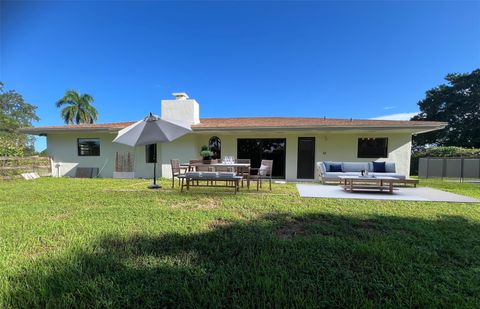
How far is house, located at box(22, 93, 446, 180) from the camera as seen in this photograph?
11086 mm

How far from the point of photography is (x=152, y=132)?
764 cm

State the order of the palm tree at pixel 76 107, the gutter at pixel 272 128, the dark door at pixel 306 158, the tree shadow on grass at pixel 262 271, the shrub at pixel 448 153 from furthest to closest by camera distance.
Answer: the palm tree at pixel 76 107, the shrub at pixel 448 153, the dark door at pixel 306 158, the gutter at pixel 272 128, the tree shadow on grass at pixel 262 271

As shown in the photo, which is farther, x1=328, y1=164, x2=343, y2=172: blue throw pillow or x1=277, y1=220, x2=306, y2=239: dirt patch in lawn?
x1=328, y1=164, x2=343, y2=172: blue throw pillow

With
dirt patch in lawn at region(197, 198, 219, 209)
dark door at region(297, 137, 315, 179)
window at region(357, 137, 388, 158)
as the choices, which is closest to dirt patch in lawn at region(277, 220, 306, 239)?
dirt patch in lawn at region(197, 198, 219, 209)

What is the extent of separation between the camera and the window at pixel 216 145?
1280cm

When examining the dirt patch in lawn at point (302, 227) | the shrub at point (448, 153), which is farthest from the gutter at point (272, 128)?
the shrub at point (448, 153)

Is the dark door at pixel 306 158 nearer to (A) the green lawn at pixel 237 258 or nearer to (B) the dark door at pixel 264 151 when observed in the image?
(B) the dark door at pixel 264 151

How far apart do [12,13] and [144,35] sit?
628cm

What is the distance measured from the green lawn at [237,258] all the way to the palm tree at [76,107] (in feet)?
94.6

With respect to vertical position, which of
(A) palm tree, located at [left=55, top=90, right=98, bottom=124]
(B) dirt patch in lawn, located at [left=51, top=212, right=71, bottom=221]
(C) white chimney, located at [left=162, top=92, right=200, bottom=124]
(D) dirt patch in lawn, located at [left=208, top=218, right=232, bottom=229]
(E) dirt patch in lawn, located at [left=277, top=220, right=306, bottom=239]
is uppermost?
(A) palm tree, located at [left=55, top=90, right=98, bottom=124]

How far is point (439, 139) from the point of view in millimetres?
29031

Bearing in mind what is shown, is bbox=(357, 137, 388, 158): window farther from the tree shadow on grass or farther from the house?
the tree shadow on grass

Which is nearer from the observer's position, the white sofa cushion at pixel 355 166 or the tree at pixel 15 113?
the white sofa cushion at pixel 355 166

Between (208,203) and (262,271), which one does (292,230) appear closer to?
(262,271)
